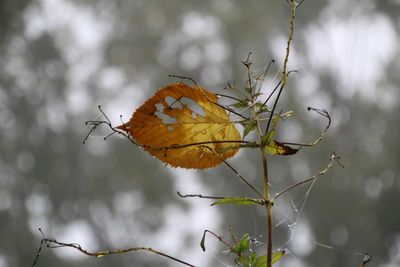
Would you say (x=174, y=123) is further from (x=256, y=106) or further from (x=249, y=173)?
(x=249, y=173)

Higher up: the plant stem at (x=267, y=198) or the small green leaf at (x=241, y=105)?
the small green leaf at (x=241, y=105)

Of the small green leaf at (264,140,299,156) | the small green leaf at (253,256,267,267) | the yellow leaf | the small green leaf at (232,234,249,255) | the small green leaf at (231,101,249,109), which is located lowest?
the small green leaf at (253,256,267,267)

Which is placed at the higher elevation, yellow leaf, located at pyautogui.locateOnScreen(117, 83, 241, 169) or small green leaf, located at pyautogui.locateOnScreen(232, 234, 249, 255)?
yellow leaf, located at pyautogui.locateOnScreen(117, 83, 241, 169)

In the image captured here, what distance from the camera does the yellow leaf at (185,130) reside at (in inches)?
10.9

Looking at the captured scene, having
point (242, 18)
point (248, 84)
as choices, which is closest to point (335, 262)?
point (242, 18)

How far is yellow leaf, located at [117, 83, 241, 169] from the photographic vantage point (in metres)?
0.28

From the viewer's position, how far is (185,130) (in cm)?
29

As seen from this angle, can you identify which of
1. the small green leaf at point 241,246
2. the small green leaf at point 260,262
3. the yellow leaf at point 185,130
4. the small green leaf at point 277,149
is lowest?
the small green leaf at point 260,262

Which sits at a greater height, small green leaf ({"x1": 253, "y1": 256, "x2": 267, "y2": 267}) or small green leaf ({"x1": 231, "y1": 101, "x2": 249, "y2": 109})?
small green leaf ({"x1": 231, "y1": 101, "x2": 249, "y2": 109})

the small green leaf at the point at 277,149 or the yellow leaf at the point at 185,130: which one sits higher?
the yellow leaf at the point at 185,130

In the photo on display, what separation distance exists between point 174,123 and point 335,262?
508cm

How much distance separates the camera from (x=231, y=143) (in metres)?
0.28

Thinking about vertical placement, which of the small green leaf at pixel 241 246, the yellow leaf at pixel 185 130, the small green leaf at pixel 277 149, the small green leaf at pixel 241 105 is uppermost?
the small green leaf at pixel 241 105


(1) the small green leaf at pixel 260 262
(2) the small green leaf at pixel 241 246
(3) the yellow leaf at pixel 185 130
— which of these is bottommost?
(1) the small green leaf at pixel 260 262
